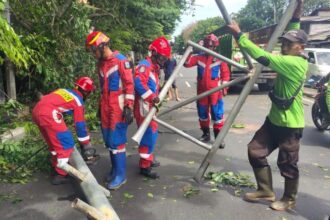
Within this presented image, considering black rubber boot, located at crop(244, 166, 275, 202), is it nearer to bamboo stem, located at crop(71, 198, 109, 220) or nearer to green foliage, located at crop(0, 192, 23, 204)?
bamboo stem, located at crop(71, 198, 109, 220)

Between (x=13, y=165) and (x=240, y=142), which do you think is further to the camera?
(x=240, y=142)

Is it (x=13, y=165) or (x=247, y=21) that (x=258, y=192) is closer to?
(x=13, y=165)

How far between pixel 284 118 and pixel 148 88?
74.7 inches

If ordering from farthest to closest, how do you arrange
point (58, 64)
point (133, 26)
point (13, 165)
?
point (133, 26), point (58, 64), point (13, 165)

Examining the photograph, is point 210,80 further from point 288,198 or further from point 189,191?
point 288,198

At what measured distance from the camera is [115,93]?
5289 millimetres

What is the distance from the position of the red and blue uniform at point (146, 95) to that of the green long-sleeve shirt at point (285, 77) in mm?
1619

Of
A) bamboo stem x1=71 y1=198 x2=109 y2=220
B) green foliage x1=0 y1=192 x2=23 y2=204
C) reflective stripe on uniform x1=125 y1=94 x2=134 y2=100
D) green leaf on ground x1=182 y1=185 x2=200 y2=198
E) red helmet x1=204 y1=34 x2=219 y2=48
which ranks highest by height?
red helmet x1=204 y1=34 x2=219 y2=48

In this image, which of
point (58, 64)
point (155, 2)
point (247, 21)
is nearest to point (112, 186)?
point (58, 64)

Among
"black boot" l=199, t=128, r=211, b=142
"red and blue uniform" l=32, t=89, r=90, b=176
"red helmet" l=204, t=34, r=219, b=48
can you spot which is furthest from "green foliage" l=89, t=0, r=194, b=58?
"red and blue uniform" l=32, t=89, r=90, b=176

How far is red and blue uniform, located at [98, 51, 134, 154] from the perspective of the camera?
5246 mm

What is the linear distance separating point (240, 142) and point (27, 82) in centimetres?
478

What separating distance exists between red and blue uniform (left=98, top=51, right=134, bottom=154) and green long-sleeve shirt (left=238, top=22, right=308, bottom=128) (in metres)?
1.57

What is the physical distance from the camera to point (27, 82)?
906 cm
